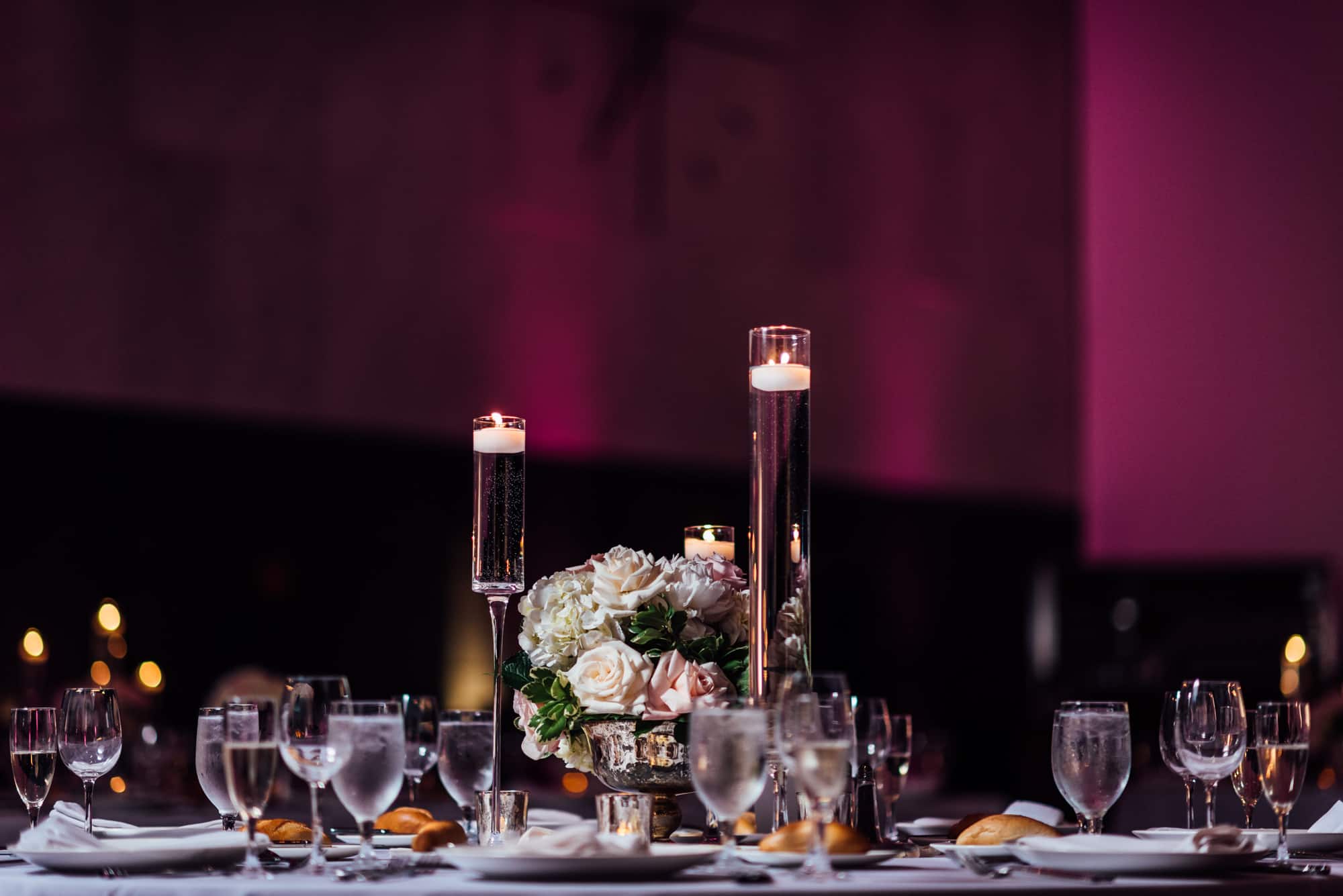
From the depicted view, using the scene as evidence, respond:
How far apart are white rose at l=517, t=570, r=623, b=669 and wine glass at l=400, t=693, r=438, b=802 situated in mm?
251

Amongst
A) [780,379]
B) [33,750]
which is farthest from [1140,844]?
[33,750]

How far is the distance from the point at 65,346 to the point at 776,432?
3651mm

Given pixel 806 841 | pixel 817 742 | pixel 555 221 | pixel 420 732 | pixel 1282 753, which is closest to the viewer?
pixel 817 742

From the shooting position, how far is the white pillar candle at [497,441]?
223cm

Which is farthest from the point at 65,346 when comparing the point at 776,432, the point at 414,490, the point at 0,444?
the point at 776,432

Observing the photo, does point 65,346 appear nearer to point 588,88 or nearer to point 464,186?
point 464,186

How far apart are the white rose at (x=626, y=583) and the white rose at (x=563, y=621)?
18 mm

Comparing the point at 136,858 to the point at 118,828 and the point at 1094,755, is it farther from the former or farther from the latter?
the point at 1094,755

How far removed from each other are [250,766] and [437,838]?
26cm

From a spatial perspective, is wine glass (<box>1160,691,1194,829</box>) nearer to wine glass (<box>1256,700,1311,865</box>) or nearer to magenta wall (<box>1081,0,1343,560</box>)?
wine glass (<box>1256,700,1311,865</box>)

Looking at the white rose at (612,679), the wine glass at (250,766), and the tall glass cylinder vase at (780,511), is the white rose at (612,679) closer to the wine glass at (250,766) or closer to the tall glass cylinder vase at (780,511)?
the tall glass cylinder vase at (780,511)

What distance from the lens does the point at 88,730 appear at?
Result: 2.11 m

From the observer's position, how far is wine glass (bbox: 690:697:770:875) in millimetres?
1664

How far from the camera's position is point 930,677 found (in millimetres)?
7777
